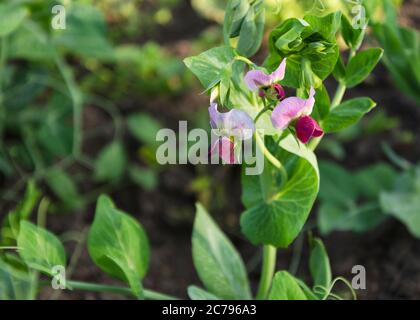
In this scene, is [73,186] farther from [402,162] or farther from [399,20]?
[399,20]

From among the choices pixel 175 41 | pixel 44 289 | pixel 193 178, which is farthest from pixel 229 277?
pixel 175 41

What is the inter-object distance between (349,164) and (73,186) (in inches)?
25.3

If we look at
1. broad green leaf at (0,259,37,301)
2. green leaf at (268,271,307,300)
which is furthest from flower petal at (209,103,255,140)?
broad green leaf at (0,259,37,301)

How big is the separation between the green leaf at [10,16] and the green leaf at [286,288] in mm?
712

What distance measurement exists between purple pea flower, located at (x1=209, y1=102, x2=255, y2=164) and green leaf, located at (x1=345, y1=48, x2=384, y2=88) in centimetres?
22

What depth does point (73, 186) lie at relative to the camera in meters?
1.68

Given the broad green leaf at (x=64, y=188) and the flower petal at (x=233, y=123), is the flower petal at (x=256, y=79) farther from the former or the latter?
the broad green leaf at (x=64, y=188)

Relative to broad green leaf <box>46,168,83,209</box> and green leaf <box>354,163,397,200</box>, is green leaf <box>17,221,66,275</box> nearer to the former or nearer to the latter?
broad green leaf <box>46,168,83,209</box>

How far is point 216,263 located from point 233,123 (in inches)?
16.5

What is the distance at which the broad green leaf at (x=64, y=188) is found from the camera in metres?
1.65

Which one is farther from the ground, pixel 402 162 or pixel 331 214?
pixel 402 162

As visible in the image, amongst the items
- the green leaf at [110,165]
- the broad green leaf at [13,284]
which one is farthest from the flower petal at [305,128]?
the green leaf at [110,165]

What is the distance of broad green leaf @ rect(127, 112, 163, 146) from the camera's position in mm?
1742
